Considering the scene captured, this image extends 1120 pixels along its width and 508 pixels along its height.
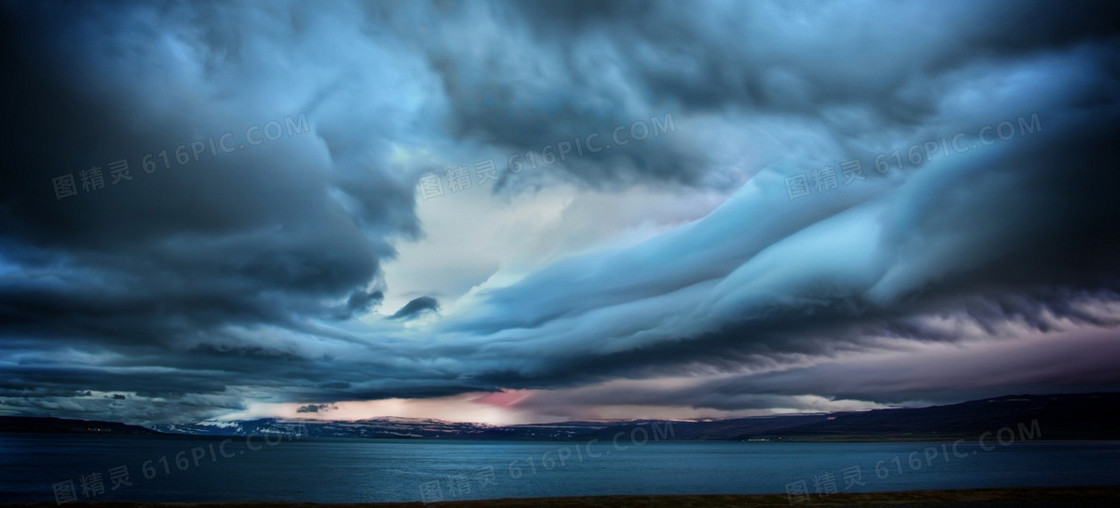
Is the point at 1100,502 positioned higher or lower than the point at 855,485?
higher

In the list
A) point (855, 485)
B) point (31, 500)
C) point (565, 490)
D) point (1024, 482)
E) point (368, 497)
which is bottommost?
point (1024, 482)

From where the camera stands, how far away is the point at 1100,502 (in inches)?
2373

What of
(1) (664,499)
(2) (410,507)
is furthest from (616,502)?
(2) (410,507)

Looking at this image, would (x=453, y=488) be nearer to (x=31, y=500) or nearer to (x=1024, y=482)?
(x=31, y=500)

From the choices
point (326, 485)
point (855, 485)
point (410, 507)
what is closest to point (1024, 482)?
point (855, 485)

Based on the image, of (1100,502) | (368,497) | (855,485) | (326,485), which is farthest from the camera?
(326,485)

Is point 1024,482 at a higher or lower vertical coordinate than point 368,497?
lower

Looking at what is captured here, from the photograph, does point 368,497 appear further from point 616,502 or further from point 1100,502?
point 1100,502

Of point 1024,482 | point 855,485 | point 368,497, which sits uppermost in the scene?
point 368,497

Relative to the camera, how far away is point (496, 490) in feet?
335

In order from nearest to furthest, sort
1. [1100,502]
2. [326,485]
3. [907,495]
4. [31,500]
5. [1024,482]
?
[1100,502]
[907,495]
[31,500]
[1024,482]
[326,485]

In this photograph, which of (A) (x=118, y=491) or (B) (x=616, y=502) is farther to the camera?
(A) (x=118, y=491)

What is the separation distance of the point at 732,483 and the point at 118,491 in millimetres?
103646

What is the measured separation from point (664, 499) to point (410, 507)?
82.7 ft
